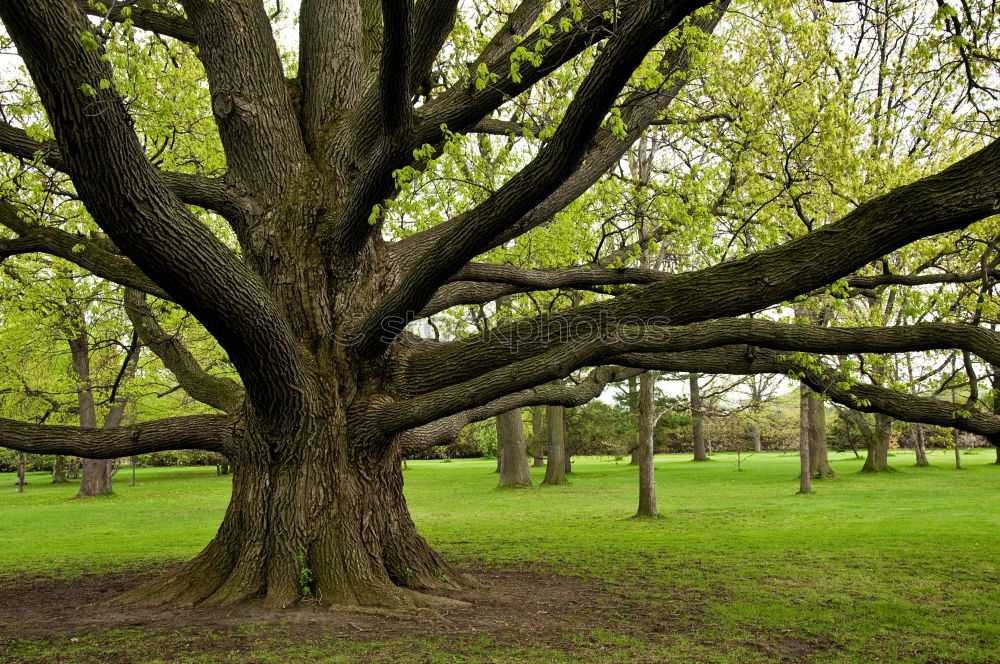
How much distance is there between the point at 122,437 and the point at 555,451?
22.4 m

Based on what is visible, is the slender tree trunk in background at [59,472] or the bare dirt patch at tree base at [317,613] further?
the slender tree trunk in background at [59,472]

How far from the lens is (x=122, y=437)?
7559 millimetres

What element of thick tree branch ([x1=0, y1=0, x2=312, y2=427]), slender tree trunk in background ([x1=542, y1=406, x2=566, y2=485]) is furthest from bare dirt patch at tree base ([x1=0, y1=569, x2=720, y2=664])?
slender tree trunk in background ([x1=542, y1=406, x2=566, y2=485])

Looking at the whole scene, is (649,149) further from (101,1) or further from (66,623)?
(66,623)

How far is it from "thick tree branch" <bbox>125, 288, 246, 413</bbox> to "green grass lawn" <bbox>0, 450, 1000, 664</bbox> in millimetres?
3258

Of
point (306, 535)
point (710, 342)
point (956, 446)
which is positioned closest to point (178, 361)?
point (306, 535)

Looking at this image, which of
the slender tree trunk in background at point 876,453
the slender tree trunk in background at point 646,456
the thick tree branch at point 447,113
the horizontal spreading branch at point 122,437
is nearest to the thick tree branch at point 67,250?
the horizontal spreading branch at point 122,437

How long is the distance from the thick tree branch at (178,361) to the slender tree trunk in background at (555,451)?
19.8 metres

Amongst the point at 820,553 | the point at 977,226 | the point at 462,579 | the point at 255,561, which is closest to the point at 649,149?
the point at 977,226

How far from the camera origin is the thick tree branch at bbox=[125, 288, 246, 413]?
29.0 ft

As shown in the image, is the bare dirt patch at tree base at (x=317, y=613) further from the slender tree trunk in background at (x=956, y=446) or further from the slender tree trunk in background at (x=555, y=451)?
the slender tree trunk in background at (x=555, y=451)

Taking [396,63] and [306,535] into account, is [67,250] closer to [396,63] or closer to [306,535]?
[306,535]

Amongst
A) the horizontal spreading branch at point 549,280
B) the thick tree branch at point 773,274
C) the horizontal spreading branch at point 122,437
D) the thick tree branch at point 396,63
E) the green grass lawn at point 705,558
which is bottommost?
the green grass lawn at point 705,558

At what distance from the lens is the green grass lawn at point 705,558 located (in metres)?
5.73
